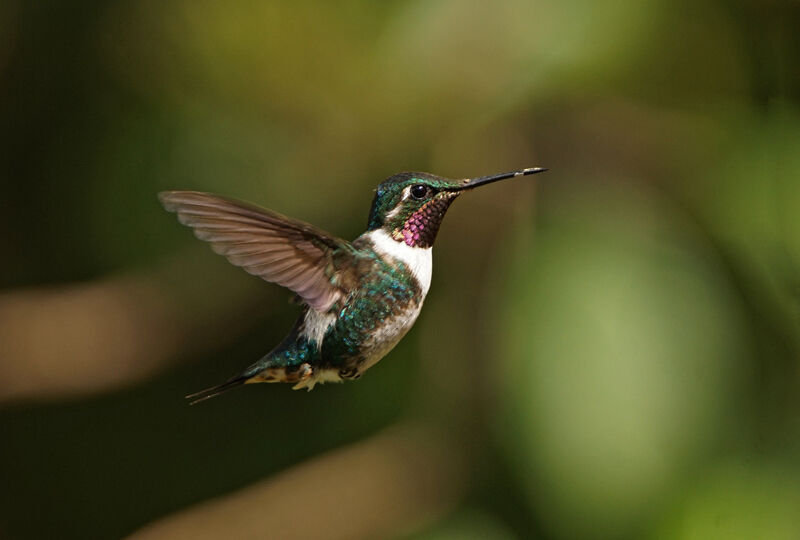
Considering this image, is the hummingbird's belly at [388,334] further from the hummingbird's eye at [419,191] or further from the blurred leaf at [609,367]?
the blurred leaf at [609,367]

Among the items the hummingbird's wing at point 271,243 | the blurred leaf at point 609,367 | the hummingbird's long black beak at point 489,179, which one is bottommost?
the blurred leaf at point 609,367

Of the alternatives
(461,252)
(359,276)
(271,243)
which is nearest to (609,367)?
(461,252)

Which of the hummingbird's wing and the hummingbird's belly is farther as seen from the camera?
the hummingbird's belly

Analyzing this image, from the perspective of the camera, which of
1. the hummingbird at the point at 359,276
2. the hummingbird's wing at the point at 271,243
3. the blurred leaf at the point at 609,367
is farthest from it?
the blurred leaf at the point at 609,367

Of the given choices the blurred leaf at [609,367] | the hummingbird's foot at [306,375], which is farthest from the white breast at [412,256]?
the blurred leaf at [609,367]

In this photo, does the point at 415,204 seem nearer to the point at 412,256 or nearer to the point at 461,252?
the point at 412,256

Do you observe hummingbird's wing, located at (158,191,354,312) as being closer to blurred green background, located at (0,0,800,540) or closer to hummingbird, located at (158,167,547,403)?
hummingbird, located at (158,167,547,403)

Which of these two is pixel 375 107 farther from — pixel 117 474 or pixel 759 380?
pixel 117 474

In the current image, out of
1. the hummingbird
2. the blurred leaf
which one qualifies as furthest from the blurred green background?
the hummingbird
